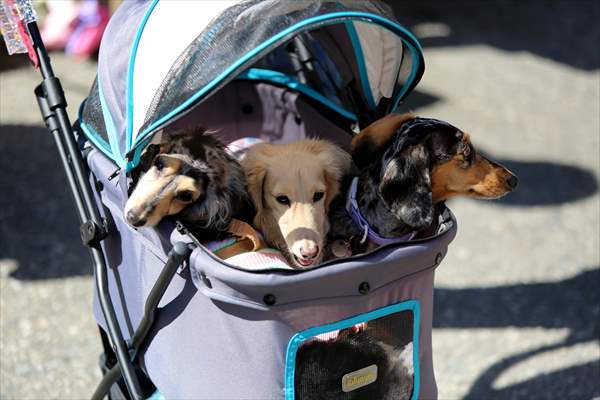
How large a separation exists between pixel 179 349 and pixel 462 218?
2.47 meters

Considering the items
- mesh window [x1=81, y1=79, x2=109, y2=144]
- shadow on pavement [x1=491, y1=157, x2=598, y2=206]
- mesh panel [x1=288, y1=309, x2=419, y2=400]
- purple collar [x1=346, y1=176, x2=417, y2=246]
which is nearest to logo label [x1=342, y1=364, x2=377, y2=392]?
mesh panel [x1=288, y1=309, x2=419, y2=400]

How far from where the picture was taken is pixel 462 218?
401 cm

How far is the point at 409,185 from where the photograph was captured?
1.93 meters

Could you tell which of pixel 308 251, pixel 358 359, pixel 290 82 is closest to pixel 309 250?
pixel 308 251

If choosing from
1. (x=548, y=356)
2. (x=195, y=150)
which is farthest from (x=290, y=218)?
(x=548, y=356)

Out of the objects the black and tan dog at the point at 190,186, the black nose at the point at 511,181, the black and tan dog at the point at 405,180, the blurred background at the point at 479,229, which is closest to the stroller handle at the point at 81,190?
the black and tan dog at the point at 190,186

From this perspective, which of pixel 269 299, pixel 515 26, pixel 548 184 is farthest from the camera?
pixel 515 26

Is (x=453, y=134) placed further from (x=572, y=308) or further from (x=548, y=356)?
(x=572, y=308)

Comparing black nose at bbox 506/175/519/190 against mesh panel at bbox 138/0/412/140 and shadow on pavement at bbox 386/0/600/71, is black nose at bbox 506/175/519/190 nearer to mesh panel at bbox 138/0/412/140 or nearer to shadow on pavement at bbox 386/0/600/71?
mesh panel at bbox 138/0/412/140

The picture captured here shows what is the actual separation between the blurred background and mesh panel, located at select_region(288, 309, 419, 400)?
1.13 metres

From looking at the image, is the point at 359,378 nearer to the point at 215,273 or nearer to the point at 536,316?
the point at 215,273

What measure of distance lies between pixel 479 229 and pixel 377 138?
1978 millimetres

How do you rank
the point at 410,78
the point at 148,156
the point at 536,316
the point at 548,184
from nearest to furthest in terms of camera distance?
the point at 148,156 → the point at 410,78 → the point at 536,316 → the point at 548,184

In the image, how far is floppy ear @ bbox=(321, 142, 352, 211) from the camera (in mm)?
2168
